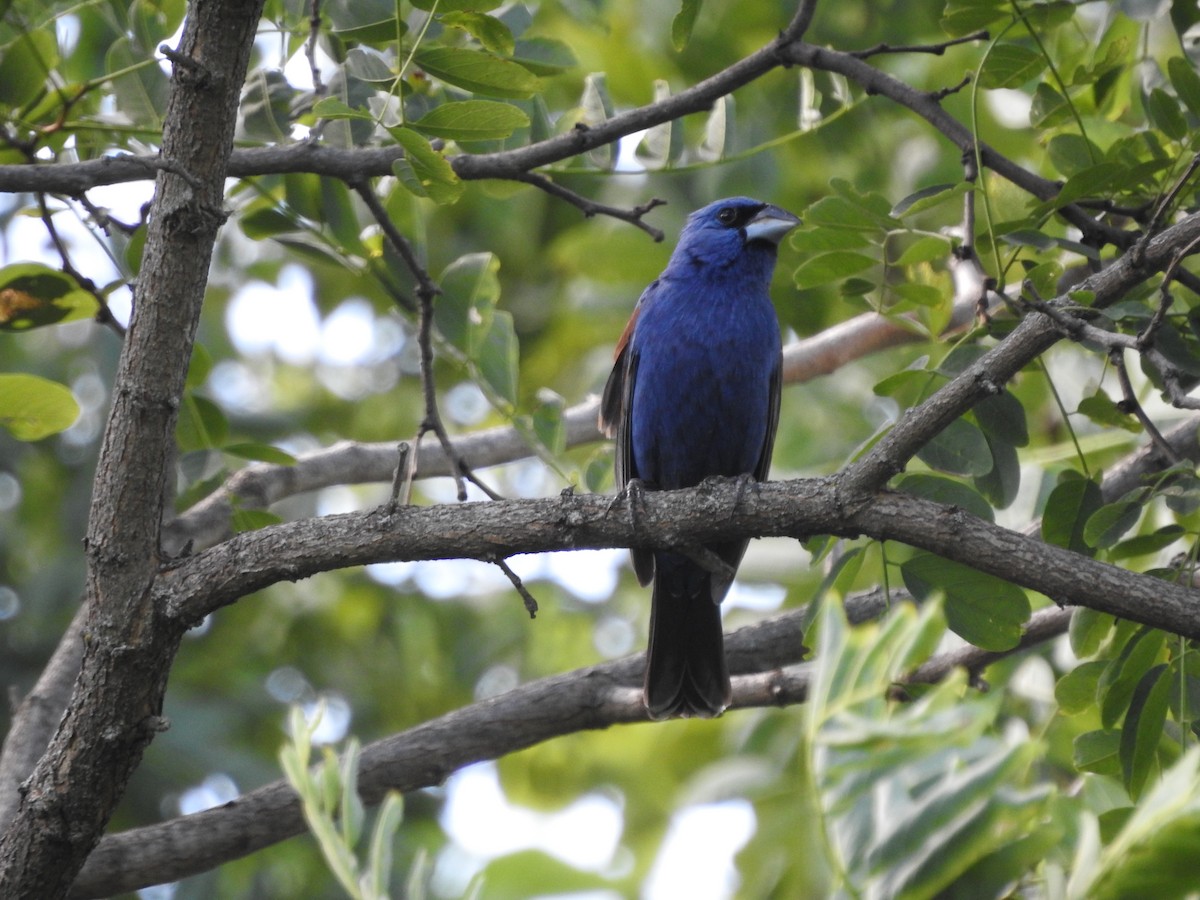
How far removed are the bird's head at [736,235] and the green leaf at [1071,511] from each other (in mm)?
2047

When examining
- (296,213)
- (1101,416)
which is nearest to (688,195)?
(296,213)

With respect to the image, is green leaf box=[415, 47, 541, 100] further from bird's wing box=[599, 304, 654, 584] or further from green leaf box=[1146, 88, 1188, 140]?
bird's wing box=[599, 304, 654, 584]

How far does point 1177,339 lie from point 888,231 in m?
0.81

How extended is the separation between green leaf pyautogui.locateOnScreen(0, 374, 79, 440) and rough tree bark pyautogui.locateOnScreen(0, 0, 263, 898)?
505 mm

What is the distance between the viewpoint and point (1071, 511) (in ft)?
10.2

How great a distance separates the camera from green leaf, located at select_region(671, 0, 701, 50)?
10.8 feet

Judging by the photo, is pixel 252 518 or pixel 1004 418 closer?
pixel 1004 418

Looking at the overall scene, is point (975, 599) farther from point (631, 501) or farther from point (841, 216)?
point (841, 216)

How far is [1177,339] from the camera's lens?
10.1 ft

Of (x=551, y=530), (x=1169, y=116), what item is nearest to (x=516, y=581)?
(x=551, y=530)

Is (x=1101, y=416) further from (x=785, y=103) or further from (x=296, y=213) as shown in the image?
(x=296, y=213)

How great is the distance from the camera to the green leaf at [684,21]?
3.30 meters

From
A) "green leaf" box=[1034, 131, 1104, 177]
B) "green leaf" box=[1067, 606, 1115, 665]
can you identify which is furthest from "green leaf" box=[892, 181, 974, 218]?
"green leaf" box=[1067, 606, 1115, 665]

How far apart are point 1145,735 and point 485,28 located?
7.85ft
